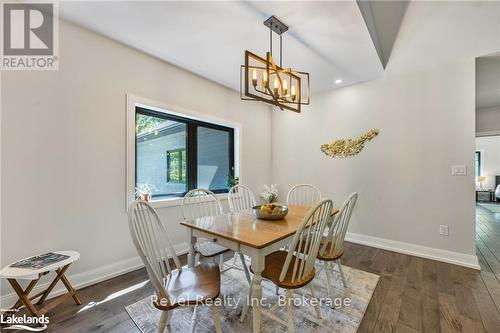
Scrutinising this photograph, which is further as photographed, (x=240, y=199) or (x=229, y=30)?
(x=240, y=199)

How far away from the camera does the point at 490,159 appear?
7.51m

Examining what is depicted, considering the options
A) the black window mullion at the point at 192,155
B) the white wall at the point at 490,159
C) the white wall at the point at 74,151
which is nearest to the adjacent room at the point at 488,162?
the white wall at the point at 490,159

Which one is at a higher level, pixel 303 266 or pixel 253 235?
pixel 253 235

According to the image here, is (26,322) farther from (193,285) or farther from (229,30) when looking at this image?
(229,30)

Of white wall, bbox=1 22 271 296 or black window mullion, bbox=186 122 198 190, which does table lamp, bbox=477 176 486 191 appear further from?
white wall, bbox=1 22 271 296

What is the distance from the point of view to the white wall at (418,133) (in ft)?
7.43

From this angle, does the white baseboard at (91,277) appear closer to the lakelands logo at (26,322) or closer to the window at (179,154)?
the lakelands logo at (26,322)

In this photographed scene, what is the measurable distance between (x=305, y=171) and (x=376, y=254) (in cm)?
168

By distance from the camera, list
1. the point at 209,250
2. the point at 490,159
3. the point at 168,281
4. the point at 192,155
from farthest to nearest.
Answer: the point at 490,159 → the point at 192,155 → the point at 209,250 → the point at 168,281

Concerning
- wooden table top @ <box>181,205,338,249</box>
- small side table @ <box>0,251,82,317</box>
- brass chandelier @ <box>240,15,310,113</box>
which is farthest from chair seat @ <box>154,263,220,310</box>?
brass chandelier @ <box>240,15,310,113</box>

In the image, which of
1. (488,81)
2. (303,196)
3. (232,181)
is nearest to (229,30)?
(232,181)

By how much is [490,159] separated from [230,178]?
378 inches

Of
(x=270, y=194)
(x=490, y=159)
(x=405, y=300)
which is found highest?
(x=490, y=159)

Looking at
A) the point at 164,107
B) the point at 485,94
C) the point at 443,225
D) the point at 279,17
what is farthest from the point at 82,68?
the point at 485,94
